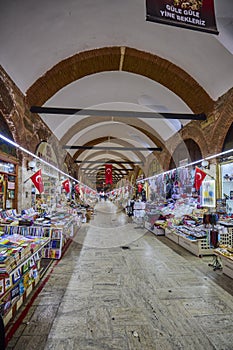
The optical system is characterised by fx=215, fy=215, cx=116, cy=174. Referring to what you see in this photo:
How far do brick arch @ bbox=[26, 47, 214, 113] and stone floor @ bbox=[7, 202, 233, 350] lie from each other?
14.8 ft

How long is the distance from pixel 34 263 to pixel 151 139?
9.09 m

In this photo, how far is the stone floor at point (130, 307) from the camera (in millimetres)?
2254

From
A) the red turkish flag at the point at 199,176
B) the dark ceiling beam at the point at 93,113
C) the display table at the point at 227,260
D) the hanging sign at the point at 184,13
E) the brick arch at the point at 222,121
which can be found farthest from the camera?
the red turkish flag at the point at 199,176

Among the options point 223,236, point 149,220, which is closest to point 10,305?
point 223,236

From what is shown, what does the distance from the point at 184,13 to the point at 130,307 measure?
387cm

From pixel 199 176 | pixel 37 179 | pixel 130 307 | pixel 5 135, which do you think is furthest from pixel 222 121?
pixel 5 135

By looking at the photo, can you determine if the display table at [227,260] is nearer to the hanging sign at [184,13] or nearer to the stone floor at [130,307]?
the stone floor at [130,307]

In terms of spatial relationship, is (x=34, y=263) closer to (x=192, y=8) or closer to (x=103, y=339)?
(x=103, y=339)

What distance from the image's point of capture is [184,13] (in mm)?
2684

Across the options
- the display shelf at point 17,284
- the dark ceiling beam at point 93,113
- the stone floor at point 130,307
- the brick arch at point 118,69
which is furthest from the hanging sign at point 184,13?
the dark ceiling beam at point 93,113

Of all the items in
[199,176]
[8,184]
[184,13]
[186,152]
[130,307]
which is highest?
[184,13]

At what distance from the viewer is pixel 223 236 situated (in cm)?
515

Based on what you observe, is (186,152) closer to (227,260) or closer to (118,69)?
(118,69)

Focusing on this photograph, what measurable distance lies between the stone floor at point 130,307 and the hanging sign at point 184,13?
11.8ft
